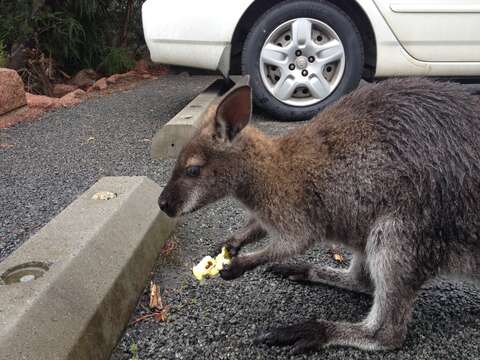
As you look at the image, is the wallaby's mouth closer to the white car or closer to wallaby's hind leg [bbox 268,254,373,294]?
wallaby's hind leg [bbox 268,254,373,294]

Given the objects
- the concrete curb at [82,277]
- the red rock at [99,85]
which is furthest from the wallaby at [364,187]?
the red rock at [99,85]

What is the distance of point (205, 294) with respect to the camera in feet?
8.28

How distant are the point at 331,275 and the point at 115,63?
736 cm

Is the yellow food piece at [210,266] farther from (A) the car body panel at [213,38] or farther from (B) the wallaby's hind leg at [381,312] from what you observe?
(A) the car body panel at [213,38]

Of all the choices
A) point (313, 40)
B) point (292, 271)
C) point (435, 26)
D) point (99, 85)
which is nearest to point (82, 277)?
point (292, 271)

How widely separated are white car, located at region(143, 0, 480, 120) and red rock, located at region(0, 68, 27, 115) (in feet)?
6.08

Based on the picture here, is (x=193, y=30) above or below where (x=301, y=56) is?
above

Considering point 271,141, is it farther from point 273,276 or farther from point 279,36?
point 279,36

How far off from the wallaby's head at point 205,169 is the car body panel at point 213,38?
260 centimetres

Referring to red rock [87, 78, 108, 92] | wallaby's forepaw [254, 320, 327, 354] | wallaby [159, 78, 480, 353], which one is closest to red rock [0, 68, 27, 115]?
red rock [87, 78, 108, 92]

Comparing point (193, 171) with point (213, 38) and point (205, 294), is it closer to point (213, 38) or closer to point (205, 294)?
point (205, 294)

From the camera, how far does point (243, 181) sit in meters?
2.43

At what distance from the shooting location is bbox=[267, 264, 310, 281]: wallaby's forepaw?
262cm

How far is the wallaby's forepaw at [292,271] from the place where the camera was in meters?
2.62
